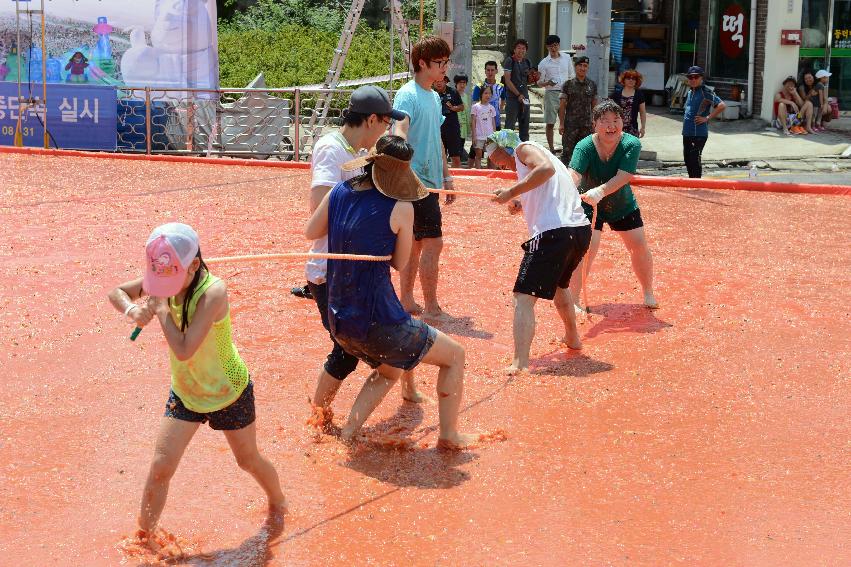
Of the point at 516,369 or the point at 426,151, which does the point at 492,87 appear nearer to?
the point at 426,151

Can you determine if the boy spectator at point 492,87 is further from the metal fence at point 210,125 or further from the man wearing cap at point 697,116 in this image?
the man wearing cap at point 697,116

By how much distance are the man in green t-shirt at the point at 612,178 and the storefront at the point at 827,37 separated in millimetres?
16522

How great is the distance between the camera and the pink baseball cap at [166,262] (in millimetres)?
4219

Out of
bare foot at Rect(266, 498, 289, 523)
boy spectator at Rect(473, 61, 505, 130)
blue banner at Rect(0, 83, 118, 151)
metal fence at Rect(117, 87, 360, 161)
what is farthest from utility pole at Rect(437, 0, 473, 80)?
bare foot at Rect(266, 498, 289, 523)

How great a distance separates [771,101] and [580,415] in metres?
18.3

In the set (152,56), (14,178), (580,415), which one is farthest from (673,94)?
(580,415)

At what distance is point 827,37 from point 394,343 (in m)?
20.6

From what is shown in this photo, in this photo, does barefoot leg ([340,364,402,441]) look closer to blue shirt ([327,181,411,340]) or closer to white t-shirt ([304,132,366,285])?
blue shirt ([327,181,411,340])

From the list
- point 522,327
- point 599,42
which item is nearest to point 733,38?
point 599,42

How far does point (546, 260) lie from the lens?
7.02 meters

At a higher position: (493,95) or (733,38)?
(733,38)

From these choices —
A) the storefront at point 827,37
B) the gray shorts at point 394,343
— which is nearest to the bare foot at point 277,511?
the gray shorts at point 394,343

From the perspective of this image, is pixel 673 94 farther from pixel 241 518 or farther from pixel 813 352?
pixel 241 518

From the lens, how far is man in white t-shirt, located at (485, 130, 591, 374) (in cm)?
700
